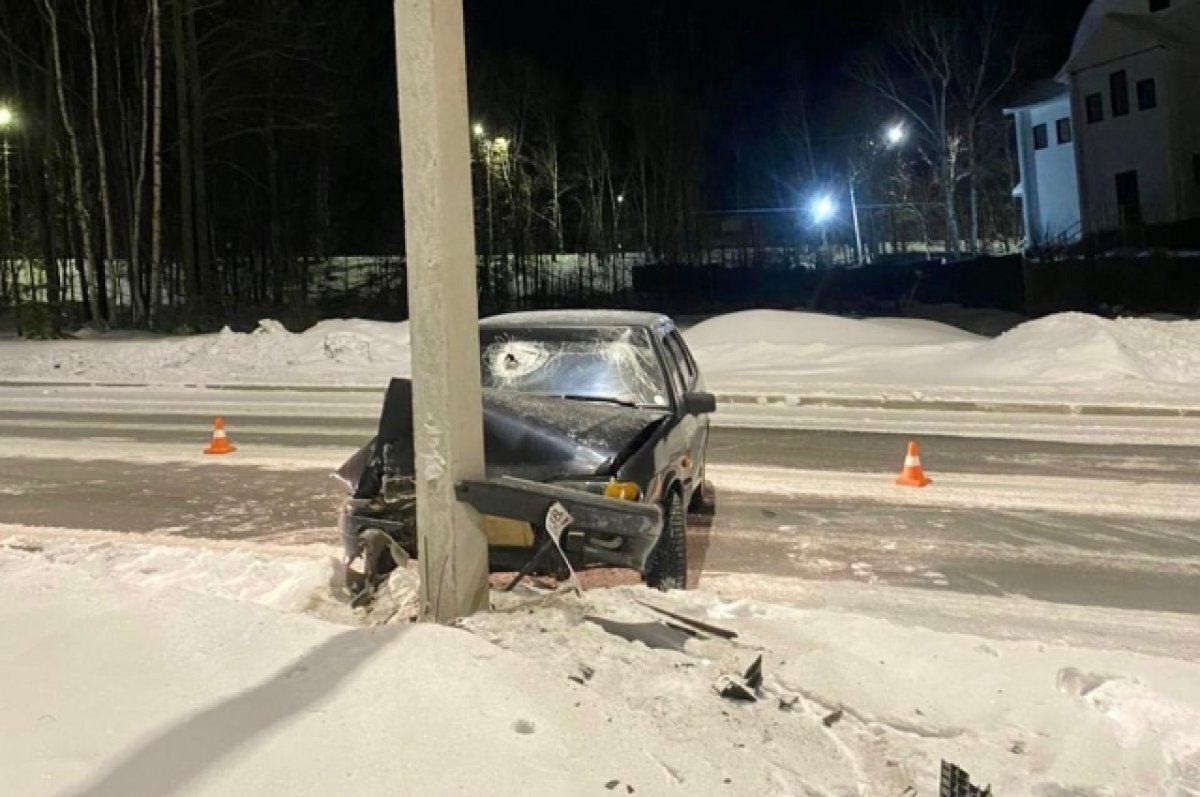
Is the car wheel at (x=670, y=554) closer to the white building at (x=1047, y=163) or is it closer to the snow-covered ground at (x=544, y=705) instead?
the snow-covered ground at (x=544, y=705)

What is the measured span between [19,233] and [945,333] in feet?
101

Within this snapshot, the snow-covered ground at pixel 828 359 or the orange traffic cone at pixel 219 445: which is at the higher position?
the snow-covered ground at pixel 828 359

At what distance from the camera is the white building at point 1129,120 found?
39594 mm

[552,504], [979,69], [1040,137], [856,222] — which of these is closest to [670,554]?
[552,504]

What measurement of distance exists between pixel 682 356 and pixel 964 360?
12954 mm

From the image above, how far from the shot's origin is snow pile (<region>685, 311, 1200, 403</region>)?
16.3 meters

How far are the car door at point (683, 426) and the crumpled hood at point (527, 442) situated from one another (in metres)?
0.59

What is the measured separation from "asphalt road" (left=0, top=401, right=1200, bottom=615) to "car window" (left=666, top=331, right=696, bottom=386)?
3.93ft

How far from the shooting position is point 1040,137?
48406mm

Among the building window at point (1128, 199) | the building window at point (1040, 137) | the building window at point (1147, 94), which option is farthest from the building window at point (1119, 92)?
the building window at point (1040, 137)

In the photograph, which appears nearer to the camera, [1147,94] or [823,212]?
[1147,94]

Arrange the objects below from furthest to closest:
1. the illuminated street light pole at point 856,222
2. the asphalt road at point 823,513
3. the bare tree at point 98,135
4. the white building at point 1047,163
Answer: the illuminated street light pole at point 856,222 → the white building at point 1047,163 → the bare tree at point 98,135 → the asphalt road at point 823,513

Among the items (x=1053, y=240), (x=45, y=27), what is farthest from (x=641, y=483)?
(x=1053, y=240)

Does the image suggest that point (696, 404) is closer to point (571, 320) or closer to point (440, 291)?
point (571, 320)
